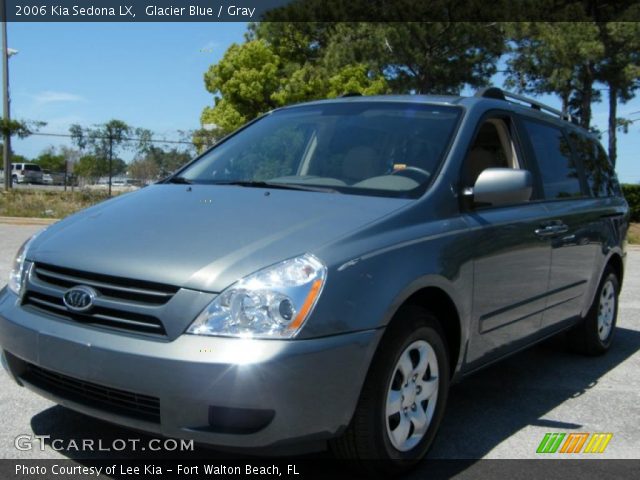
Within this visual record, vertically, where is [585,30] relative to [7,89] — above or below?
above

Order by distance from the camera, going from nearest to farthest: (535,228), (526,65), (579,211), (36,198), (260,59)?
(535,228) < (579,211) < (36,198) < (526,65) < (260,59)

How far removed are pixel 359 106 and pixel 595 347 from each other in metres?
2.80

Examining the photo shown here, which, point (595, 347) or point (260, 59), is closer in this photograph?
point (595, 347)

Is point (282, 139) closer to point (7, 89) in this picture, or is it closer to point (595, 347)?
point (595, 347)

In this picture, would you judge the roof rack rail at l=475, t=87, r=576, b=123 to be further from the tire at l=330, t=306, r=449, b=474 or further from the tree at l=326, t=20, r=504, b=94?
the tree at l=326, t=20, r=504, b=94

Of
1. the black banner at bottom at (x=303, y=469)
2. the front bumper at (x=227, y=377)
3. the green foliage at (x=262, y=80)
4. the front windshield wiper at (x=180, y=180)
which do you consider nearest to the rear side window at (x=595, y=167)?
the black banner at bottom at (x=303, y=469)

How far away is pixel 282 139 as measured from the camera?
4.34m

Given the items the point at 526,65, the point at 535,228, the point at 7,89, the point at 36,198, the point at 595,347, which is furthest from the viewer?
the point at 7,89

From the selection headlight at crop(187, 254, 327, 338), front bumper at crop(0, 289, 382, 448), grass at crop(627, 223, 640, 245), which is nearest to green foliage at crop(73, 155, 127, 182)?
grass at crop(627, 223, 640, 245)

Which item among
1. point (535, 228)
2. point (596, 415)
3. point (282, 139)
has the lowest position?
point (596, 415)

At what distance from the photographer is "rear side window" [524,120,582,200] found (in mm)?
4551

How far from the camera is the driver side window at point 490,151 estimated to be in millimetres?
3834

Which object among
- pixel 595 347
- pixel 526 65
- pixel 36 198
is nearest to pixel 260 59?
pixel 526 65

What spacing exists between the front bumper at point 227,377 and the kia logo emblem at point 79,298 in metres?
0.08
